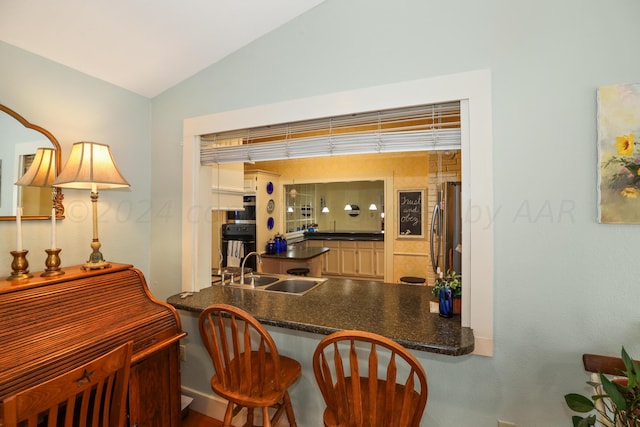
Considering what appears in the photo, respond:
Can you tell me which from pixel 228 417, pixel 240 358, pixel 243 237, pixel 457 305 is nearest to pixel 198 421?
pixel 228 417

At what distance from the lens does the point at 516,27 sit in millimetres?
1353

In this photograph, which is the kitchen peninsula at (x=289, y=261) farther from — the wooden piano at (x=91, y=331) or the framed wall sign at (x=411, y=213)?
the wooden piano at (x=91, y=331)

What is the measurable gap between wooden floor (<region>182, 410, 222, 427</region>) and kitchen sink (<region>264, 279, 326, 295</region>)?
0.96m

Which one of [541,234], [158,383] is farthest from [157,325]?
[541,234]

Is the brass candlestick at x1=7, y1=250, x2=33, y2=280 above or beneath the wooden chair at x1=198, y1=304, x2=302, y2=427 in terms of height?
above

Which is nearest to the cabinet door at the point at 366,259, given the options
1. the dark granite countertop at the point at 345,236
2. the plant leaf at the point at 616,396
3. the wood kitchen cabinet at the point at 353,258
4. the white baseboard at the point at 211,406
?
the wood kitchen cabinet at the point at 353,258

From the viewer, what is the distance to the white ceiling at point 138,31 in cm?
145

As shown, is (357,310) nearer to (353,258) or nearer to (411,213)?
(411,213)

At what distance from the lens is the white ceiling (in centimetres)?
145

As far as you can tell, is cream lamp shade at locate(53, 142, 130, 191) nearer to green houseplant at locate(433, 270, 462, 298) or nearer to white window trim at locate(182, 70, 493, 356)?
white window trim at locate(182, 70, 493, 356)

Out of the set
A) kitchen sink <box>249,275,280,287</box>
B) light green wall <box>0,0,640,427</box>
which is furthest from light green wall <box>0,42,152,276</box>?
kitchen sink <box>249,275,280,287</box>

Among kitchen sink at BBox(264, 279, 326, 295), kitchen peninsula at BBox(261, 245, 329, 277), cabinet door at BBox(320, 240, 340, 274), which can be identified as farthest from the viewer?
cabinet door at BBox(320, 240, 340, 274)

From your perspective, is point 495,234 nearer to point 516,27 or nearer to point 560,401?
point 560,401

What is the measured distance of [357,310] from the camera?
1684 mm
